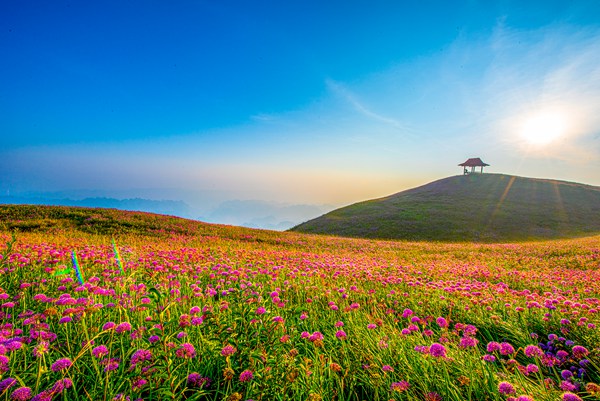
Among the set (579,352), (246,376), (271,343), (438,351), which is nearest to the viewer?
(246,376)

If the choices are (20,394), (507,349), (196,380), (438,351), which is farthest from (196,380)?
(507,349)

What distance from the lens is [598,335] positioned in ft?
12.0

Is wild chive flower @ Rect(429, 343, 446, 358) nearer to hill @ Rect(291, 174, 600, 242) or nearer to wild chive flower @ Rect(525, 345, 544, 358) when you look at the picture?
wild chive flower @ Rect(525, 345, 544, 358)

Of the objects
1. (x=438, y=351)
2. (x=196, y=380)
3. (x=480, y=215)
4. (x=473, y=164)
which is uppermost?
(x=473, y=164)

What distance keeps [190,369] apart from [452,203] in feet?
221

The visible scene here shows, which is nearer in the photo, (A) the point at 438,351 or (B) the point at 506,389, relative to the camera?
(B) the point at 506,389

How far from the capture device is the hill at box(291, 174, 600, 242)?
43.2 meters

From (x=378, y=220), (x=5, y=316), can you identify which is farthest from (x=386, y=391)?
(x=378, y=220)

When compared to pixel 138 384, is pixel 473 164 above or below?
above

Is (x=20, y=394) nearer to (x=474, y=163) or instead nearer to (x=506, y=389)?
(x=506, y=389)

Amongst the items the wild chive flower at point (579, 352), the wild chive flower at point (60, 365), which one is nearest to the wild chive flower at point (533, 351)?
the wild chive flower at point (579, 352)

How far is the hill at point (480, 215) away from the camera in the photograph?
43219 mm

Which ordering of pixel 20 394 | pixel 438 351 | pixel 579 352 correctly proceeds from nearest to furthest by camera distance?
pixel 20 394 → pixel 438 351 → pixel 579 352

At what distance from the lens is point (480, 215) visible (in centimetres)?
5197
